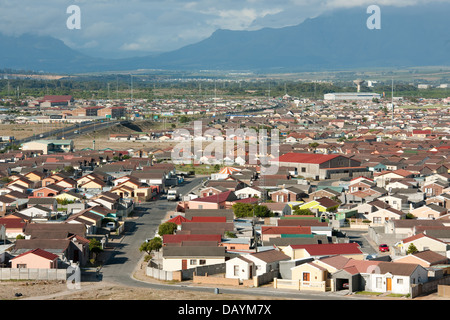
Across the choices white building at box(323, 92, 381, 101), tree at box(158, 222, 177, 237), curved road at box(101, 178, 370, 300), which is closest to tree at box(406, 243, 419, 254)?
curved road at box(101, 178, 370, 300)

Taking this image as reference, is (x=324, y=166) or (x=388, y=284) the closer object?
(x=388, y=284)

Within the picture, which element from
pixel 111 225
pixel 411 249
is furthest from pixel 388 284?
pixel 111 225

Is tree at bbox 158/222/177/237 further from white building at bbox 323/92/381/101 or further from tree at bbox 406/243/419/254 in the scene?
white building at bbox 323/92/381/101

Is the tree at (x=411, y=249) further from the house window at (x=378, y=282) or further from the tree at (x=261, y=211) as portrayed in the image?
the tree at (x=261, y=211)

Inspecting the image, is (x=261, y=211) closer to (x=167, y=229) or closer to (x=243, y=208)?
(x=243, y=208)

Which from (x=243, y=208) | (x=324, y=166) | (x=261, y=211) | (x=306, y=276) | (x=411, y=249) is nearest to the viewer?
(x=306, y=276)

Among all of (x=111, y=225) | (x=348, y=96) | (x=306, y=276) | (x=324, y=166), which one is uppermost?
(x=348, y=96)

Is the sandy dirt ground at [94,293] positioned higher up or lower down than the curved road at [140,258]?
higher up

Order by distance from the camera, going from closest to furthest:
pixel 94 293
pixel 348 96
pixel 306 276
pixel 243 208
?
pixel 94 293 < pixel 306 276 < pixel 243 208 < pixel 348 96

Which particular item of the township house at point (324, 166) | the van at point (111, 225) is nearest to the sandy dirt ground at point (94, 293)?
the van at point (111, 225)
